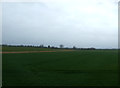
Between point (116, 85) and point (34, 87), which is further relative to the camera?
point (116, 85)

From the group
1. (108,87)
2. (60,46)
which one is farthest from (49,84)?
(60,46)

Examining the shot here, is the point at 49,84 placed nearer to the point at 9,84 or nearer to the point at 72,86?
the point at 72,86

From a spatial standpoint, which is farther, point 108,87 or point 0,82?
point 0,82

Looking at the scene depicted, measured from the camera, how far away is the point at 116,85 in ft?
30.3

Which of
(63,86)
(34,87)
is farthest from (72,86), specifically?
(34,87)

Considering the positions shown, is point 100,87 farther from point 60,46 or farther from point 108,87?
point 60,46

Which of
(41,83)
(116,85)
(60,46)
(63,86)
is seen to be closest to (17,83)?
(41,83)

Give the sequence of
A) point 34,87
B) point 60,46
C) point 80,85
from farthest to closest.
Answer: point 60,46, point 80,85, point 34,87

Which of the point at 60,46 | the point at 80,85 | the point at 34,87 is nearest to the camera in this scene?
the point at 34,87

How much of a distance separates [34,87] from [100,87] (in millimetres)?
2636

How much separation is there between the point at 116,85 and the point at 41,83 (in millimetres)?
3222

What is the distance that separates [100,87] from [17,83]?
3.53 metres

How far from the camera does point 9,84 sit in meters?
9.12

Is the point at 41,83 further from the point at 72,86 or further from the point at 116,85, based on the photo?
the point at 116,85
